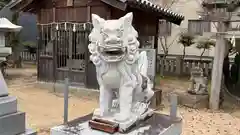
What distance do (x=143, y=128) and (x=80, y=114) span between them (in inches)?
132

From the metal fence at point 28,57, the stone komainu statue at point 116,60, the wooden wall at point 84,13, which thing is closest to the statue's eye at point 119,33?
the stone komainu statue at point 116,60

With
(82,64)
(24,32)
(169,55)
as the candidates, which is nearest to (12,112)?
(82,64)

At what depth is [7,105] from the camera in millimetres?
3172

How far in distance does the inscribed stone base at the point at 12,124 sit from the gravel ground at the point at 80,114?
180 cm

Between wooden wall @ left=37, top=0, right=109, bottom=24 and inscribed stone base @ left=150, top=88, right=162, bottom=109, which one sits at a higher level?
wooden wall @ left=37, top=0, right=109, bottom=24

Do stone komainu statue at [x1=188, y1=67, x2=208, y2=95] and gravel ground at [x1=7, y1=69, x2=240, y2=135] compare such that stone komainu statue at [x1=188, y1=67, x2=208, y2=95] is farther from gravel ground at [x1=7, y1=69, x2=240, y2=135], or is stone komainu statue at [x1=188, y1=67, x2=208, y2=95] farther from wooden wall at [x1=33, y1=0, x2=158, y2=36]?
wooden wall at [x1=33, y1=0, x2=158, y2=36]

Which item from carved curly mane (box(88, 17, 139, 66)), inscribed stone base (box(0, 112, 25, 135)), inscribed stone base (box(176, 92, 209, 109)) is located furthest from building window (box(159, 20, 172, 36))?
inscribed stone base (box(0, 112, 25, 135))

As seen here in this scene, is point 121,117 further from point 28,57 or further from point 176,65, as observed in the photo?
point 28,57

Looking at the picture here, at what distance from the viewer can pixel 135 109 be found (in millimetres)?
3508

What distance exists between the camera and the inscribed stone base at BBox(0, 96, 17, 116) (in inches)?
122

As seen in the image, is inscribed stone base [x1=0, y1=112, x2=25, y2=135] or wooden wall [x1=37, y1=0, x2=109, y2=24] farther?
wooden wall [x1=37, y1=0, x2=109, y2=24]

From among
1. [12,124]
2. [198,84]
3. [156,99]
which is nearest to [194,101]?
[198,84]

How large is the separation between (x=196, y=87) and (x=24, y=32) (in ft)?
46.2

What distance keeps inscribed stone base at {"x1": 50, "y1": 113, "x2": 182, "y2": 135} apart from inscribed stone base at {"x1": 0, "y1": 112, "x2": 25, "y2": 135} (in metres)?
0.41
